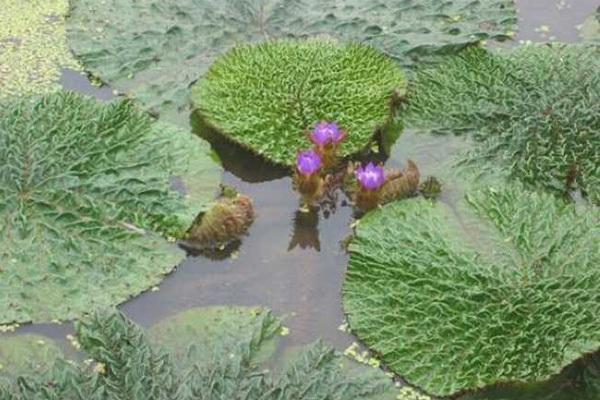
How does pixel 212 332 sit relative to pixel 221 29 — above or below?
below

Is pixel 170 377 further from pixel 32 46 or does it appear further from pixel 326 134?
pixel 32 46

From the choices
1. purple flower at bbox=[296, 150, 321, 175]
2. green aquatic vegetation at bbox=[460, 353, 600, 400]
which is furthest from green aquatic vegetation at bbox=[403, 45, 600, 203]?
green aquatic vegetation at bbox=[460, 353, 600, 400]

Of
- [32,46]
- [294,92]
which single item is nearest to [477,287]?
[294,92]

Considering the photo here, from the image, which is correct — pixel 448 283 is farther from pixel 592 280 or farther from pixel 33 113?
pixel 33 113

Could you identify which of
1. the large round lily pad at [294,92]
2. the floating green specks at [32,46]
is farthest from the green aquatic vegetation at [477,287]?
the floating green specks at [32,46]

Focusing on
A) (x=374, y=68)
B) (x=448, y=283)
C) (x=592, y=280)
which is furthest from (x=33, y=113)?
(x=592, y=280)

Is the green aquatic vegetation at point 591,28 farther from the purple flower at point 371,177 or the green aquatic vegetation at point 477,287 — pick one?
the purple flower at point 371,177

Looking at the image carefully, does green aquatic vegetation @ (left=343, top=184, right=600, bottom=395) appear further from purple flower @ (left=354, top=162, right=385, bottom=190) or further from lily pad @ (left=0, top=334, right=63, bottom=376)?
lily pad @ (left=0, top=334, right=63, bottom=376)
